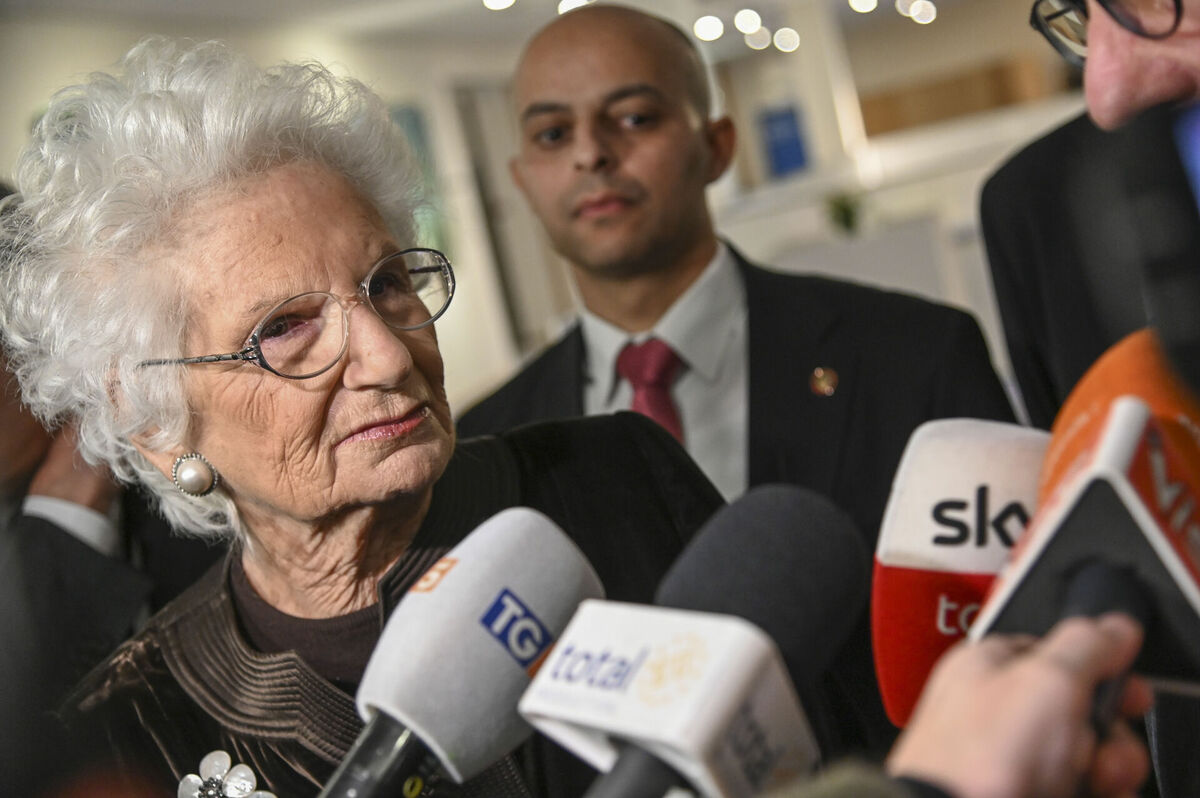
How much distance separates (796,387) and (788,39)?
341 inches

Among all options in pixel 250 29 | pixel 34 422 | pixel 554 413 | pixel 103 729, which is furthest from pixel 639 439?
pixel 250 29

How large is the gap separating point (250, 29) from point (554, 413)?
6.55m

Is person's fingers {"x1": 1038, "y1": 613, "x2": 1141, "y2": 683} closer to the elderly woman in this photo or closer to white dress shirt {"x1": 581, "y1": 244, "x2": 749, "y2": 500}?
the elderly woman

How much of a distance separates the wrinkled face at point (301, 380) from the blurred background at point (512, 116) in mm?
5138

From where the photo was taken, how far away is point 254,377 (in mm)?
1197

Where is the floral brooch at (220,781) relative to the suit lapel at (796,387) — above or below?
below

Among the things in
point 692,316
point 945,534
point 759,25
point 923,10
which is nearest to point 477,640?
point 945,534

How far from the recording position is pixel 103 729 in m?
1.27

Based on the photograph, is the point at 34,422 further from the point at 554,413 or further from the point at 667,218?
the point at 667,218

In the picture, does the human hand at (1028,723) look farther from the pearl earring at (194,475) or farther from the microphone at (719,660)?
the pearl earring at (194,475)

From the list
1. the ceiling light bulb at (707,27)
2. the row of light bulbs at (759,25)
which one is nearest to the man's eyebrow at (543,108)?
the row of light bulbs at (759,25)

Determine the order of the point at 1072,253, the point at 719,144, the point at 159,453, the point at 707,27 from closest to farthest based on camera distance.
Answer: the point at 159,453 < the point at 1072,253 < the point at 719,144 < the point at 707,27

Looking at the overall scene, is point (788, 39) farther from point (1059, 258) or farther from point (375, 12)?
point (1059, 258)

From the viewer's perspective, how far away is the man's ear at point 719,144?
7.61 ft
